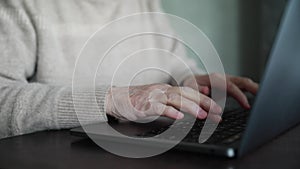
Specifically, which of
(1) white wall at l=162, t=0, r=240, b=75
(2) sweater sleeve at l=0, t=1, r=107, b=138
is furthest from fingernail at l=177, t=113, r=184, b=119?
(1) white wall at l=162, t=0, r=240, b=75

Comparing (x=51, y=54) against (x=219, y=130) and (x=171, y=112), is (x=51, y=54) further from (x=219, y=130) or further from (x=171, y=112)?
(x=219, y=130)

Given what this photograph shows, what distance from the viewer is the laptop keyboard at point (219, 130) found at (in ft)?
1.68

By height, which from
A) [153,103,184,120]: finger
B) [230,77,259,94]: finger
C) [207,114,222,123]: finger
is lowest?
[230,77,259,94]: finger

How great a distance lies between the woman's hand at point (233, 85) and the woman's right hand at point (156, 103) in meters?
0.21

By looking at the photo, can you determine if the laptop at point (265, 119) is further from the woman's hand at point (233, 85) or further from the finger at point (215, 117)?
the woman's hand at point (233, 85)

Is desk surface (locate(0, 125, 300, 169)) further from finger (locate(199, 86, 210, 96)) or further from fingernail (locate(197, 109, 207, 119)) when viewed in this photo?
finger (locate(199, 86, 210, 96))

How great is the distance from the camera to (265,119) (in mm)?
455

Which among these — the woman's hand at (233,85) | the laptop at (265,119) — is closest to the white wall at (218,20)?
the woman's hand at (233,85)

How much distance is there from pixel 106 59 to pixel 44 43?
8.1 inches

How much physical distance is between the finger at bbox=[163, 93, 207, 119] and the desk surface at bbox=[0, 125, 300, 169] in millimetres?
136

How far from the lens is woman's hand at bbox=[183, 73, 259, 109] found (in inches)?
35.5

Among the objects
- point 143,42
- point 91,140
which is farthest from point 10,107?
point 143,42

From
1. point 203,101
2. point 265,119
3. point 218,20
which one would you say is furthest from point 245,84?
point 218,20

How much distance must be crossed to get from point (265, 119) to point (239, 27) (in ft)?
4.56
